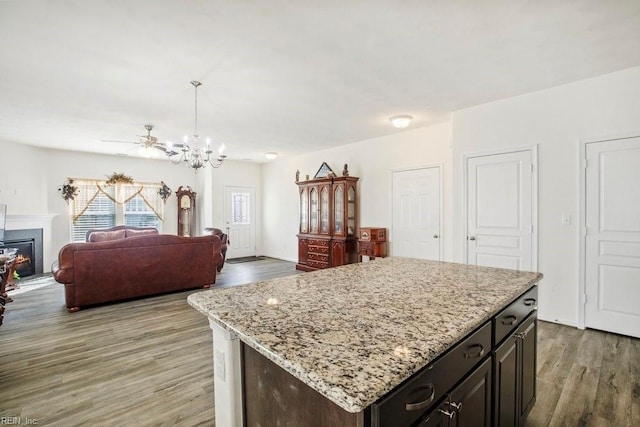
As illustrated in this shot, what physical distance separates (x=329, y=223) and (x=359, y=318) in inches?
202

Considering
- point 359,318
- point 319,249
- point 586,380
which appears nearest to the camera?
point 359,318

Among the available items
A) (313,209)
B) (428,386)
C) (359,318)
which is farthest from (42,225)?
(428,386)

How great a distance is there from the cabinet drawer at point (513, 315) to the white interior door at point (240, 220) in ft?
24.4

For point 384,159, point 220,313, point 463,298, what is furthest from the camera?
point 384,159

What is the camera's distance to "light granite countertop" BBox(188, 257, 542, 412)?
2.64 feet

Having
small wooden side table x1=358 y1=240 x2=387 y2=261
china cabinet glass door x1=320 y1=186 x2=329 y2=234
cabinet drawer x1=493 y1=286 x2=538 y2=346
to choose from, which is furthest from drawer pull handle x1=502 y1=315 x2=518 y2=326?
china cabinet glass door x1=320 y1=186 x2=329 y2=234

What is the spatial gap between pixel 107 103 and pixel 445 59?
3849 mm

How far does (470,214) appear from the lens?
4.12 metres

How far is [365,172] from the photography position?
611 centimetres

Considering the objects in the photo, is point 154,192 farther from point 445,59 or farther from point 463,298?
point 463,298

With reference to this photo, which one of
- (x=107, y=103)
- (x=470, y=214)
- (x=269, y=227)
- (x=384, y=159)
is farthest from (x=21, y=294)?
(x=470, y=214)

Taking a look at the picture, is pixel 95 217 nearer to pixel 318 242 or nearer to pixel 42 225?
pixel 42 225

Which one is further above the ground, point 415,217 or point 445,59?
point 445,59

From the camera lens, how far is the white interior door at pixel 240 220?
8430mm
